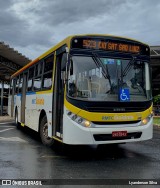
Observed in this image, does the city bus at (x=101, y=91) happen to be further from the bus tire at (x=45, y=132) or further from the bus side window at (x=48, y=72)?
the bus tire at (x=45, y=132)

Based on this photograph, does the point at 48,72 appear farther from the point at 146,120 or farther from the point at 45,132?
the point at 146,120

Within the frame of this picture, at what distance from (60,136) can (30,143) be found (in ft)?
10.2

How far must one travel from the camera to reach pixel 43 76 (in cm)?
1039

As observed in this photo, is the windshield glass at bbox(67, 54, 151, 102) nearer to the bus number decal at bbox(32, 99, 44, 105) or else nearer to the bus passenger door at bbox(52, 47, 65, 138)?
the bus passenger door at bbox(52, 47, 65, 138)

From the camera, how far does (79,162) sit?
25.3 feet

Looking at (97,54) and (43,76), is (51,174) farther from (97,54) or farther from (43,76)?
A: (43,76)

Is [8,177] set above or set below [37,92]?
below

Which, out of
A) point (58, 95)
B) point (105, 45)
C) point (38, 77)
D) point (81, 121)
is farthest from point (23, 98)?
point (81, 121)

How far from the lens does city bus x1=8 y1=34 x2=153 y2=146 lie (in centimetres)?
761

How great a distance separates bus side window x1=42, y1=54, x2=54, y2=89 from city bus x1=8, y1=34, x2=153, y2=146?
0.47 meters

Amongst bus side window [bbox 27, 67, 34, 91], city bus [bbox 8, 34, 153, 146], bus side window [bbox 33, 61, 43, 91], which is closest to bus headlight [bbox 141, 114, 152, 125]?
city bus [bbox 8, 34, 153, 146]

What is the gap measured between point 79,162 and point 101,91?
1857 millimetres

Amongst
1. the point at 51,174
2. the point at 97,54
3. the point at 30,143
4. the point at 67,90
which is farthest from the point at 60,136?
the point at 30,143

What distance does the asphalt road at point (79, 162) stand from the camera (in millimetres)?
6363
